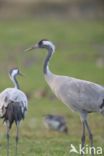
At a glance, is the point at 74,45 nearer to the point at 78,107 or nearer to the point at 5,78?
the point at 5,78

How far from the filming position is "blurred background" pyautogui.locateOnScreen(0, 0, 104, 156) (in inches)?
708

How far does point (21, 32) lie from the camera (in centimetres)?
5178

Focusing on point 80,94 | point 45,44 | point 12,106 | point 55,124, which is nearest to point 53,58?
point 55,124

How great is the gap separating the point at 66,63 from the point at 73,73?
389cm

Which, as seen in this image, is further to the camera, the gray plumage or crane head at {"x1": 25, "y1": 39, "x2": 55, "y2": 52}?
the gray plumage

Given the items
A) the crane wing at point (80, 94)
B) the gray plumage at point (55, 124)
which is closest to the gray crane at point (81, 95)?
the crane wing at point (80, 94)

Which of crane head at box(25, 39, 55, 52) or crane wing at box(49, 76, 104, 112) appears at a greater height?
crane head at box(25, 39, 55, 52)

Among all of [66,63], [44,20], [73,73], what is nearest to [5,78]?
[73,73]

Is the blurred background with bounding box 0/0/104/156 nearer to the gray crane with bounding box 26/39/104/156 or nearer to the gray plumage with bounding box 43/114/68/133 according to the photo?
the gray plumage with bounding box 43/114/68/133

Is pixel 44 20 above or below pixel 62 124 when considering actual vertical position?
above

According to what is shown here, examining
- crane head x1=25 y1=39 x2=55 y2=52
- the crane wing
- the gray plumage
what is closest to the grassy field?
the gray plumage

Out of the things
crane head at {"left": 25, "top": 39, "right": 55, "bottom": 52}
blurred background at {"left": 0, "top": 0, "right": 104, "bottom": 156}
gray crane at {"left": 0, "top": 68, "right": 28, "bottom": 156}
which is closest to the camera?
gray crane at {"left": 0, "top": 68, "right": 28, "bottom": 156}

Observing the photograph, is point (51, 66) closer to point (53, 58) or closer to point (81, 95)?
point (53, 58)

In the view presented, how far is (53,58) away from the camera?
137 ft
